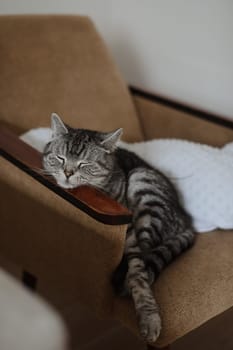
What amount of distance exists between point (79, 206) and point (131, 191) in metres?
0.35

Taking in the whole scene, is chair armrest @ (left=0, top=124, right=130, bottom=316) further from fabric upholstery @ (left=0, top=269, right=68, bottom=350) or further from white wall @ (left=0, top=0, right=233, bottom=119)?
white wall @ (left=0, top=0, right=233, bottom=119)

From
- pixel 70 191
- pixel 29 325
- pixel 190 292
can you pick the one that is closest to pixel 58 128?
pixel 70 191

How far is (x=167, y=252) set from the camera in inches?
55.6

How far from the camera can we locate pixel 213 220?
1610 mm

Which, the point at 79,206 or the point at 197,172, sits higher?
the point at 79,206

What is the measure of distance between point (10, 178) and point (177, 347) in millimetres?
787

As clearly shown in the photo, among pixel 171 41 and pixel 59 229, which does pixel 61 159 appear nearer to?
pixel 59 229

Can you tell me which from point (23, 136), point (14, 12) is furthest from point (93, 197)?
point (14, 12)

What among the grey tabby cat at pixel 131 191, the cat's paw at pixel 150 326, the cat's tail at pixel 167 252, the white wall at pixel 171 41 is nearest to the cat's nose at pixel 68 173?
the grey tabby cat at pixel 131 191

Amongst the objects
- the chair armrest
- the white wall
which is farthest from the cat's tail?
the white wall

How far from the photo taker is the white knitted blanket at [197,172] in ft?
5.30

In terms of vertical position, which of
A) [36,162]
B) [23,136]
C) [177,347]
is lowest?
[177,347]

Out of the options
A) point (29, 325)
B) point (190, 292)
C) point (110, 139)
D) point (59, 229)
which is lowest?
point (190, 292)

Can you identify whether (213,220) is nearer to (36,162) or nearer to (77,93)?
(36,162)
